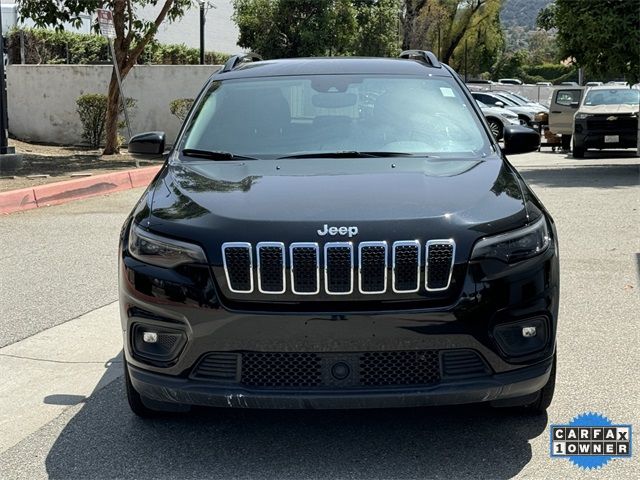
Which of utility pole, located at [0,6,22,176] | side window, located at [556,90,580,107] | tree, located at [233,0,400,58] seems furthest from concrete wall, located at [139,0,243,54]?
utility pole, located at [0,6,22,176]

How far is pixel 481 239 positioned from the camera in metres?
3.85

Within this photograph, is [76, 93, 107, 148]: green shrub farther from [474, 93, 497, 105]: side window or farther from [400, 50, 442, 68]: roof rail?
[400, 50, 442, 68]: roof rail

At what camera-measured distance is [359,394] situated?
150 inches

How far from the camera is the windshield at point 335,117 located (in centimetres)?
508

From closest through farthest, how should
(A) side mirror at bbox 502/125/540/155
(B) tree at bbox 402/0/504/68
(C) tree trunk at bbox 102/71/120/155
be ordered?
(A) side mirror at bbox 502/125/540/155 → (C) tree trunk at bbox 102/71/120/155 → (B) tree at bbox 402/0/504/68

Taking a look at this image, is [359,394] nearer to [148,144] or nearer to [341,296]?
[341,296]

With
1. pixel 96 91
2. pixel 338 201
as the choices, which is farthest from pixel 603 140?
pixel 338 201

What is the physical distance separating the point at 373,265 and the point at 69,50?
999 inches

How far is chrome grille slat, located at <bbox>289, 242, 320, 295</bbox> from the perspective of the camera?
374 centimetres

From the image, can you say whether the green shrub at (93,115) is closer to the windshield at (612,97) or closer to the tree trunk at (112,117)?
the tree trunk at (112,117)

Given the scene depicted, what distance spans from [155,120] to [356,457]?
1937cm

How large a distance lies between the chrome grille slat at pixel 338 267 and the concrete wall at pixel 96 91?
63.0 ft

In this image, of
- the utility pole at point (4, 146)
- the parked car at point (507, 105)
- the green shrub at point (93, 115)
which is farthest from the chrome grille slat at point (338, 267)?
the parked car at point (507, 105)

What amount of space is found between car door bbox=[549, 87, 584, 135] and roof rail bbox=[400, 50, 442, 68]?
19325 mm
